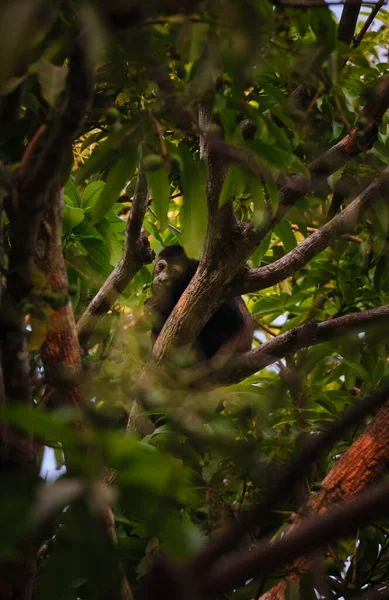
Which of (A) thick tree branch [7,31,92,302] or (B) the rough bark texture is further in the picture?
(B) the rough bark texture

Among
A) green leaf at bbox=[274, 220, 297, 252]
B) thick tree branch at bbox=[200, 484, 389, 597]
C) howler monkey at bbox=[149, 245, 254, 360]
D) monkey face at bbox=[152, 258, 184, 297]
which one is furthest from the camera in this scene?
howler monkey at bbox=[149, 245, 254, 360]

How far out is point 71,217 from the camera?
251cm

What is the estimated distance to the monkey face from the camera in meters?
3.12

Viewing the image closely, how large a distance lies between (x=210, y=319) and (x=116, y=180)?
2.75 meters

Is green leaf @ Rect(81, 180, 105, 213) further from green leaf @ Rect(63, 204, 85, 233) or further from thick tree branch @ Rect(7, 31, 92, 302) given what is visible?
thick tree branch @ Rect(7, 31, 92, 302)

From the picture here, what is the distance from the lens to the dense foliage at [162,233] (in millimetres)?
911

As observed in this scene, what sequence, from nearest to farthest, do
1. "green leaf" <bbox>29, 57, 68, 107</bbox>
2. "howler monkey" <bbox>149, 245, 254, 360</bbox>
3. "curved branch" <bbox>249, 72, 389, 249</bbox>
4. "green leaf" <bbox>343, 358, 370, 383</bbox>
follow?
"green leaf" <bbox>29, 57, 68, 107</bbox>, "curved branch" <bbox>249, 72, 389, 249</bbox>, "green leaf" <bbox>343, 358, 370, 383</bbox>, "howler monkey" <bbox>149, 245, 254, 360</bbox>

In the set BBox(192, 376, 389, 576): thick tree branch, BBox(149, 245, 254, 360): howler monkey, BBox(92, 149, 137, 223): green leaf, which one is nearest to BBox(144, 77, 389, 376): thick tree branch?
BBox(149, 245, 254, 360): howler monkey

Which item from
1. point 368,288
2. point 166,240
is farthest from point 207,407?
point 166,240

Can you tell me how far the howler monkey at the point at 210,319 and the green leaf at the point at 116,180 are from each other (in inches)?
51.1

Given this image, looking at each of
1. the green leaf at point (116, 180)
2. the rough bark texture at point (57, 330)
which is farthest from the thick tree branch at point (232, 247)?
the rough bark texture at point (57, 330)

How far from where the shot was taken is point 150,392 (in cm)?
135

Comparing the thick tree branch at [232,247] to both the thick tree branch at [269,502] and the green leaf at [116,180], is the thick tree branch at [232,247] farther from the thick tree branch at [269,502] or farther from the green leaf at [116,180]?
the thick tree branch at [269,502]

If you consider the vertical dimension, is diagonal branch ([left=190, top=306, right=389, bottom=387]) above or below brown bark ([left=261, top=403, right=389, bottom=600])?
above
